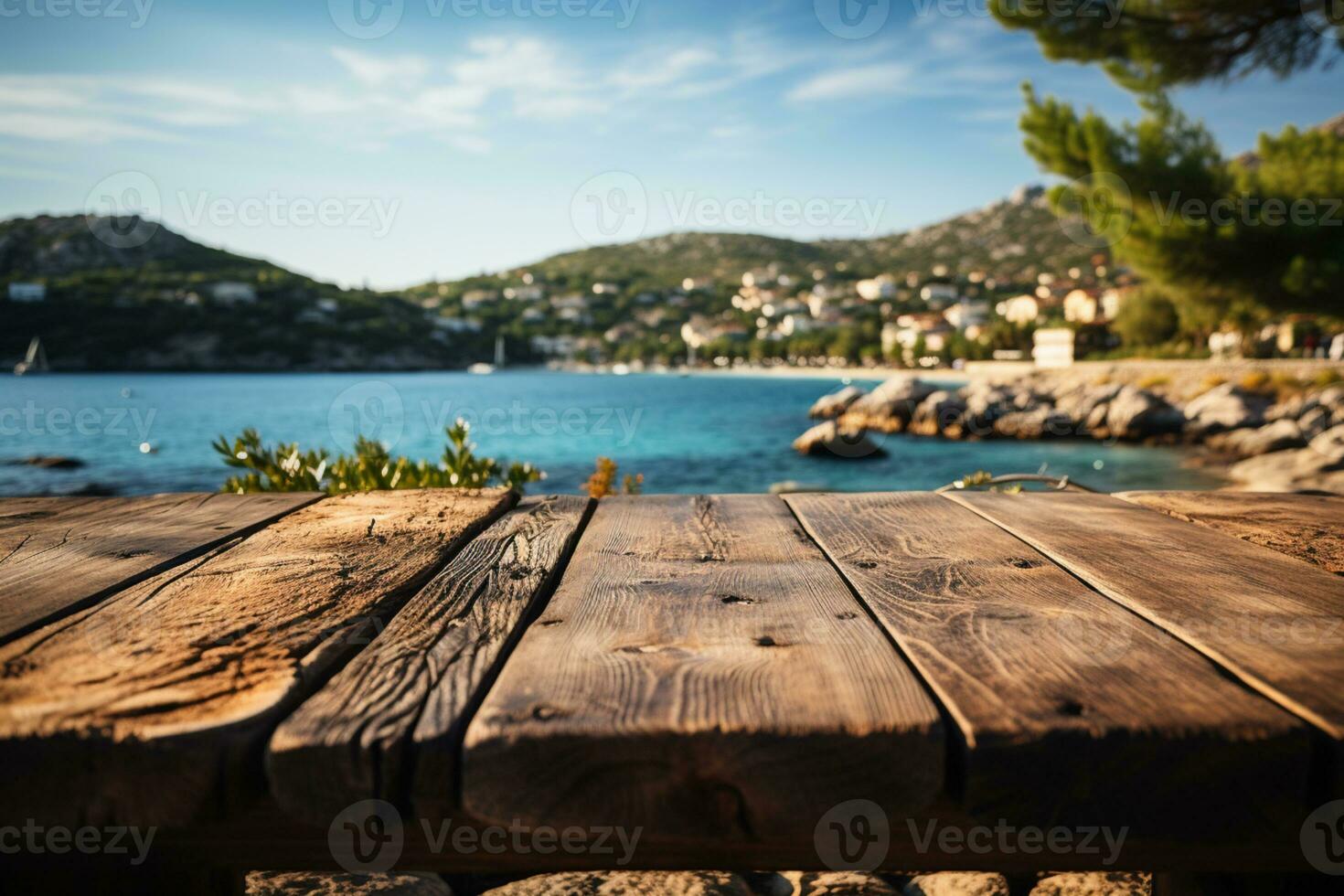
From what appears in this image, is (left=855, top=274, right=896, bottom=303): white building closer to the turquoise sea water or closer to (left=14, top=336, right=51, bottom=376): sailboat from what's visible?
the turquoise sea water

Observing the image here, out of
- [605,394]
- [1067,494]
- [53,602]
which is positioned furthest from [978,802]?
[605,394]

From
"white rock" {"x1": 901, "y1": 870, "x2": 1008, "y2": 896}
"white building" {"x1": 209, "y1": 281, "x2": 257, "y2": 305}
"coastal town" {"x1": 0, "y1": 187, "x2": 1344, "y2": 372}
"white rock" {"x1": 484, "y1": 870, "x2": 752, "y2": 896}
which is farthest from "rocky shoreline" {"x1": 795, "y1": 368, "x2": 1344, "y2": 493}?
"white building" {"x1": 209, "y1": 281, "x2": 257, "y2": 305}

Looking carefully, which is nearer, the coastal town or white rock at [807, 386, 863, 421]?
white rock at [807, 386, 863, 421]

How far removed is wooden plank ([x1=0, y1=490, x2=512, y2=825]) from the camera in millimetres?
766

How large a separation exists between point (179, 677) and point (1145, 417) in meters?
30.2

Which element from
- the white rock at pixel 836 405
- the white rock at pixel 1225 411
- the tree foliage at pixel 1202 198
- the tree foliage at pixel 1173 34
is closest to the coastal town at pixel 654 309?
the white rock at pixel 1225 411

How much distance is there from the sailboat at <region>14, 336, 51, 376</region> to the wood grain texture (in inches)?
3276

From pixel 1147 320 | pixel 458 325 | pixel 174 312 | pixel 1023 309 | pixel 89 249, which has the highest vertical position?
pixel 89 249

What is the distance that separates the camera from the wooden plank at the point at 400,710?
76cm

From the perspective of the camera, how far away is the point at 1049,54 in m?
11.2

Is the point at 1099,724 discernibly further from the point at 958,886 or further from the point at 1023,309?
the point at 1023,309

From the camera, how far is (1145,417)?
1024 inches

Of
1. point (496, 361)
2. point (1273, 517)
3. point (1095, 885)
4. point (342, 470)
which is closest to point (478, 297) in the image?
point (496, 361)

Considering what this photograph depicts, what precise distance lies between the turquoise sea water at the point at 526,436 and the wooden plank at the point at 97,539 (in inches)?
264
